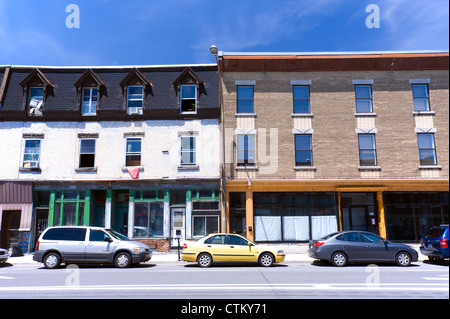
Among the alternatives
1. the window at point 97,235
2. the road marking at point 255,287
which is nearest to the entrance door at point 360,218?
the road marking at point 255,287

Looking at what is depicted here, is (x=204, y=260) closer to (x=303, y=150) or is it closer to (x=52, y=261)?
(x=52, y=261)

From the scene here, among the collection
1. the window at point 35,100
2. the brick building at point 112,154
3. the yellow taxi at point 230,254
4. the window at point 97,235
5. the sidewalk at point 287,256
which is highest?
the window at point 35,100

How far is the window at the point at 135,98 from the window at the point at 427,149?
53.2 ft

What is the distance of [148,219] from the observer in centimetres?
1894

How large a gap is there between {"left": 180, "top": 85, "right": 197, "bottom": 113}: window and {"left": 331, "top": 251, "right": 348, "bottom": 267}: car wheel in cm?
1109

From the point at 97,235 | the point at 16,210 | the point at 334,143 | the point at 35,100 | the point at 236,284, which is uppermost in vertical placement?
the point at 35,100

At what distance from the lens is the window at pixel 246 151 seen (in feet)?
62.8

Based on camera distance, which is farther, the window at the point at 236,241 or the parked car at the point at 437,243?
the window at the point at 236,241

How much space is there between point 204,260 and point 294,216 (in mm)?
6988

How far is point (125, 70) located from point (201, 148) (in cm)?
703

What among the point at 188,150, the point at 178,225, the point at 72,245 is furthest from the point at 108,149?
the point at 72,245

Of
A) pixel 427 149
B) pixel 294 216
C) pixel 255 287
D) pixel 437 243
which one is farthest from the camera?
pixel 427 149

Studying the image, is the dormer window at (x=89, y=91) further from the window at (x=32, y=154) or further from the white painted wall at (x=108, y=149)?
the window at (x=32, y=154)

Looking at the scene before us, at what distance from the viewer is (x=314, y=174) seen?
18953 millimetres
